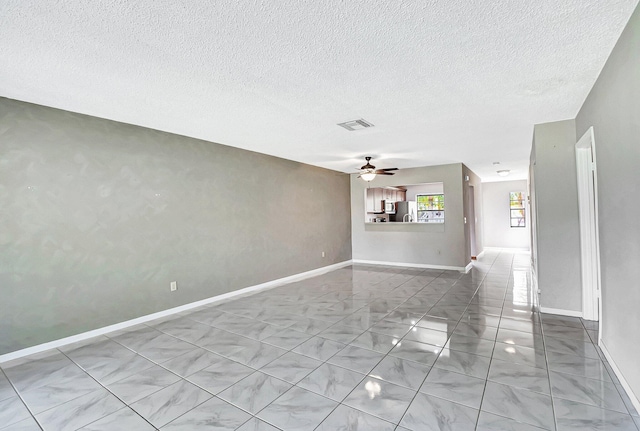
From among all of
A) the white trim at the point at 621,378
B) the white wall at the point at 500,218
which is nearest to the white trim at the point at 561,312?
the white trim at the point at 621,378

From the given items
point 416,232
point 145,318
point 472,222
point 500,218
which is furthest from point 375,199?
point 145,318

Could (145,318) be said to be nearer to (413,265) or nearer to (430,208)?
(413,265)

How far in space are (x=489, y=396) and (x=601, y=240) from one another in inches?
65.5

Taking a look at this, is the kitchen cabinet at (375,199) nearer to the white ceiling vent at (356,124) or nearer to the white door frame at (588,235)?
the white ceiling vent at (356,124)

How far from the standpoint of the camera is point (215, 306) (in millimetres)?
4379

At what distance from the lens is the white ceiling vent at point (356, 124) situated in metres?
3.72

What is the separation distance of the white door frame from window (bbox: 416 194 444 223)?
20.7ft

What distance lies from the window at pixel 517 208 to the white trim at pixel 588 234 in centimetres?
721

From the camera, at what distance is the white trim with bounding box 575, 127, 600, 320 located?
345 centimetres

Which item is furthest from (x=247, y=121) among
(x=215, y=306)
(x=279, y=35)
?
(x=215, y=306)

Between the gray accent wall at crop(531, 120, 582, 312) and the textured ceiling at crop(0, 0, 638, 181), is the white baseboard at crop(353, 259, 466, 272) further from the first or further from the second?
the textured ceiling at crop(0, 0, 638, 181)

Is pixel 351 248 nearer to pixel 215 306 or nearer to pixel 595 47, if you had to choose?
pixel 215 306

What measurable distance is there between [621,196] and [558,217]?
184 centimetres

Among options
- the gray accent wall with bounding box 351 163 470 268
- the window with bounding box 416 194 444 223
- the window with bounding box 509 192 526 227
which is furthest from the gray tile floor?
the window with bounding box 509 192 526 227
